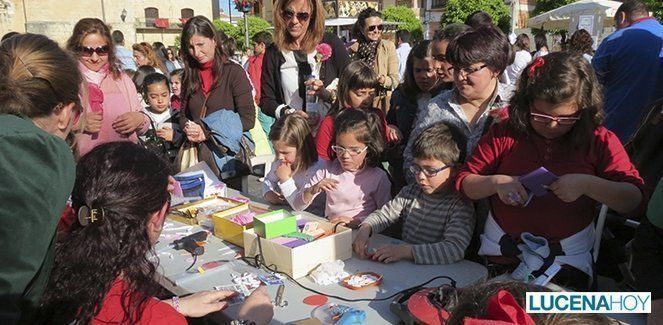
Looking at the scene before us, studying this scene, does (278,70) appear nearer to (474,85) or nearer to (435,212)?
(474,85)

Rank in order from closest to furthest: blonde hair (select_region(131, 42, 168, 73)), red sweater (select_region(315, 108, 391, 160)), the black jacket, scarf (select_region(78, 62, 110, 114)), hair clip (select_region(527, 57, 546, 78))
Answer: hair clip (select_region(527, 57, 546, 78)) < red sweater (select_region(315, 108, 391, 160)) < scarf (select_region(78, 62, 110, 114)) < the black jacket < blonde hair (select_region(131, 42, 168, 73))

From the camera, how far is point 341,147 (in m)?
2.74

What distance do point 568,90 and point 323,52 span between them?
78.1 inches

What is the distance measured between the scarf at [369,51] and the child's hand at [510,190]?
315 centimetres

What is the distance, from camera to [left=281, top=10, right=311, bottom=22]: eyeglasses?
3.48 meters

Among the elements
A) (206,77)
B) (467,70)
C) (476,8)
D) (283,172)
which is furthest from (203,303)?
(476,8)

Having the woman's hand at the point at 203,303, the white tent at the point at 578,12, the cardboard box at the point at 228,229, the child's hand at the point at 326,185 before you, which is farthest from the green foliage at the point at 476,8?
the woman's hand at the point at 203,303

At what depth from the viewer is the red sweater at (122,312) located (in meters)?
1.52

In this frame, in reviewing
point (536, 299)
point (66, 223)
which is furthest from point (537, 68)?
point (66, 223)

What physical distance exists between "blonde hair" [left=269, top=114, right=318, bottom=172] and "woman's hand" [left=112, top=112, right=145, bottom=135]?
950 millimetres

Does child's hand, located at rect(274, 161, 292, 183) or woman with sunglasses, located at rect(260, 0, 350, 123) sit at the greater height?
woman with sunglasses, located at rect(260, 0, 350, 123)

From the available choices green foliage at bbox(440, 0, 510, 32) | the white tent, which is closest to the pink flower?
the white tent

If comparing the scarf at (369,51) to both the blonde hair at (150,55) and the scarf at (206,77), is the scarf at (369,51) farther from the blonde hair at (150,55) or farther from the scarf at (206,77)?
the blonde hair at (150,55)

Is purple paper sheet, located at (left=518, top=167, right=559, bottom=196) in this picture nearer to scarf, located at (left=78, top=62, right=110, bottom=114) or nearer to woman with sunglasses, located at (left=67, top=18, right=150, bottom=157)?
woman with sunglasses, located at (left=67, top=18, right=150, bottom=157)
